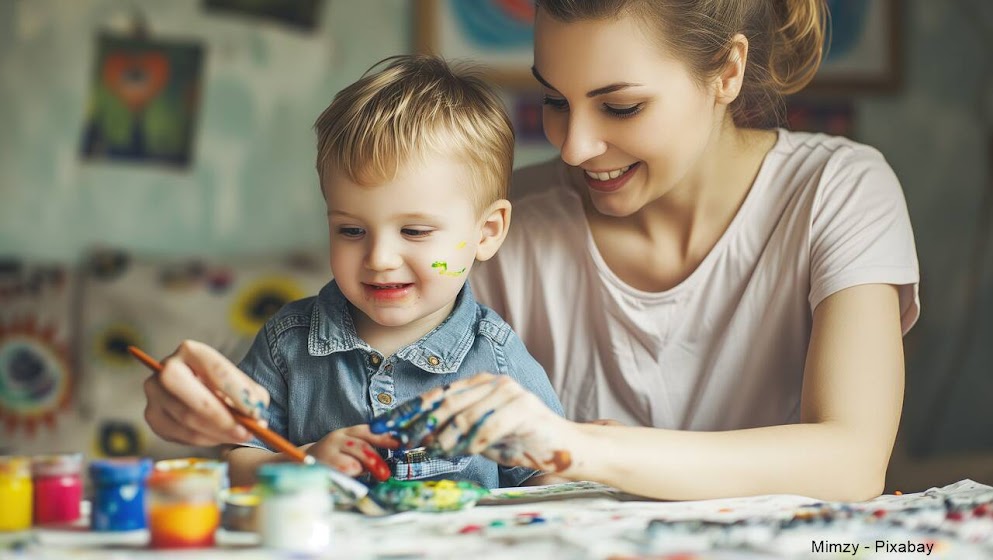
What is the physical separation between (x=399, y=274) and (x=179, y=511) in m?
0.49

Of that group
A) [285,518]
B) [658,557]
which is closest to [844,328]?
[658,557]

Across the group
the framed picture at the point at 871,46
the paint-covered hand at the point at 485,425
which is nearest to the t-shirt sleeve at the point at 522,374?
the paint-covered hand at the point at 485,425

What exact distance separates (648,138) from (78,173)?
218cm

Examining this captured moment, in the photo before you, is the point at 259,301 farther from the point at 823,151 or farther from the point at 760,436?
the point at 760,436

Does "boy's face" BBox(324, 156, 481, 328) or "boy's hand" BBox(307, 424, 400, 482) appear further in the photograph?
"boy's face" BBox(324, 156, 481, 328)

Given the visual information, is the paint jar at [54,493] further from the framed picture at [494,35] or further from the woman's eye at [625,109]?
the framed picture at [494,35]

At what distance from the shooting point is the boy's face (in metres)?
1.35

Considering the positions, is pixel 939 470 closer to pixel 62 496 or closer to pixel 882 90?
pixel 882 90

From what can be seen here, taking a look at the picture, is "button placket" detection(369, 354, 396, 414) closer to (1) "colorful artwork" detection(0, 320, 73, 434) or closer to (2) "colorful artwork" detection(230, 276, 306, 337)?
(2) "colorful artwork" detection(230, 276, 306, 337)

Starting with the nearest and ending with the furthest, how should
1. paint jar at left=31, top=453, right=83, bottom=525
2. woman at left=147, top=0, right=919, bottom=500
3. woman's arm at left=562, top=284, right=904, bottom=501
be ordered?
paint jar at left=31, top=453, right=83, bottom=525 → woman's arm at left=562, top=284, right=904, bottom=501 → woman at left=147, top=0, right=919, bottom=500

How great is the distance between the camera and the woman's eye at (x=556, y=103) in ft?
5.09

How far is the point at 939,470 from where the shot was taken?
3.21 meters

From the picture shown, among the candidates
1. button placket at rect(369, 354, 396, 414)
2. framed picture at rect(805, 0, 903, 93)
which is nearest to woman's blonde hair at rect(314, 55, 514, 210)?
button placket at rect(369, 354, 396, 414)

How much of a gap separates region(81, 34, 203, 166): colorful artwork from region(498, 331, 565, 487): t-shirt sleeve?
2.01 meters
